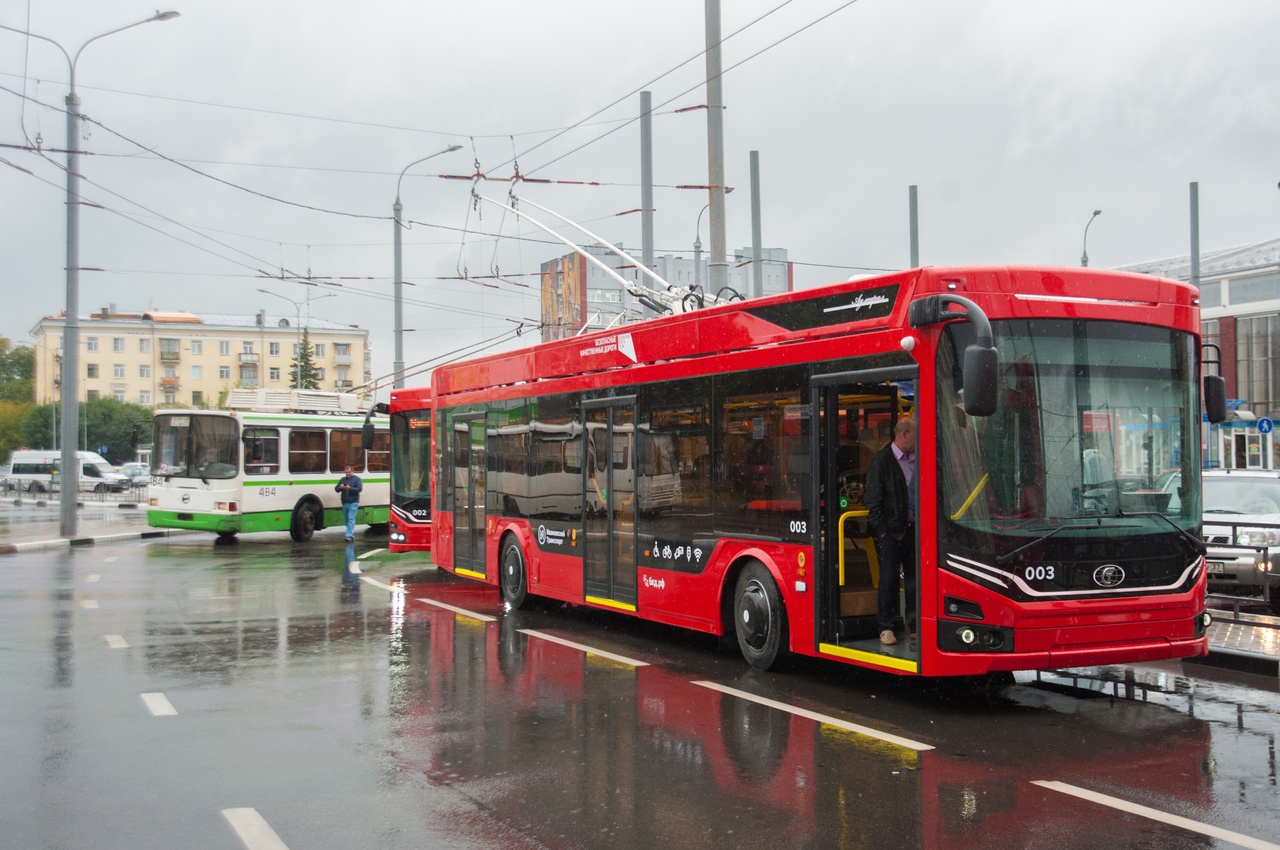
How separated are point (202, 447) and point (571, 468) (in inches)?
607

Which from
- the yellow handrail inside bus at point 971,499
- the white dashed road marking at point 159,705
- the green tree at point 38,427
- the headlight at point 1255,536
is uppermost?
the green tree at point 38,427

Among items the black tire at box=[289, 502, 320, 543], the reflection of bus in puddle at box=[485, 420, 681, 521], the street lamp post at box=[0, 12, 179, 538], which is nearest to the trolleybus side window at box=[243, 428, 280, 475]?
the black tire at box=[289, 502, 320, 543]

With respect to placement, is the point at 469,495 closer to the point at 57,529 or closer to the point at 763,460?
the point at 763,460

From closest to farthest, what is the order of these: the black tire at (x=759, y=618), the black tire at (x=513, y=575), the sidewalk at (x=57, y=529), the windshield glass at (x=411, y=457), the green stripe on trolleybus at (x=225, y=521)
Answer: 1. the black tire at (x=759, y=618)
2. the black tire at (x=513, y=575)
3. the windshield glass at (x=411, y=457)
4. the green stripe on trolleybus at (x=225, y=521)
5. the sidewalk at (x=57, y=529)

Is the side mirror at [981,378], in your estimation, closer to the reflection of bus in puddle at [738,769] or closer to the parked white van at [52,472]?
the reflection of bus in puddle at [738,769]

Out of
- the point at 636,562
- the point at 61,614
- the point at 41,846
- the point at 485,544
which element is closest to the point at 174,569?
the point at 61,614

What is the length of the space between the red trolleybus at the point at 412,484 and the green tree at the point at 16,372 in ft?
372

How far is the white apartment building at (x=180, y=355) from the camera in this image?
115625 millimetres

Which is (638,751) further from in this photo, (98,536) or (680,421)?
(98,536)

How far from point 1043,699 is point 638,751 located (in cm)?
338

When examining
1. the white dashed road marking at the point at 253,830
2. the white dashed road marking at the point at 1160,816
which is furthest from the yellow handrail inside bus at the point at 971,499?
the white dashed road marking at the point at 253,830

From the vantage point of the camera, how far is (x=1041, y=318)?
802 cm

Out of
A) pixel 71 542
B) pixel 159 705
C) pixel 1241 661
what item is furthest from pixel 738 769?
pixel 71 542

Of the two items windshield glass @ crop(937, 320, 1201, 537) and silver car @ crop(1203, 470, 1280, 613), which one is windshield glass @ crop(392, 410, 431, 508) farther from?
windshield glass @ crop(937, 320, 1201, 537)
